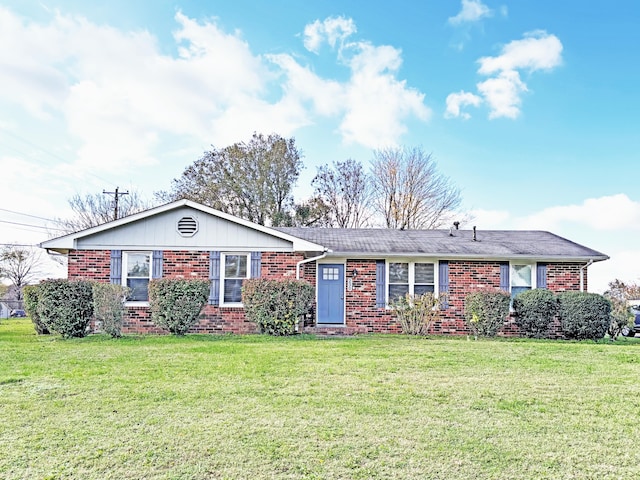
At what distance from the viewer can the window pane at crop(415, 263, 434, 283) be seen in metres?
14.3

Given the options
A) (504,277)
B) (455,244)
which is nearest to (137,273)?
(455,244)

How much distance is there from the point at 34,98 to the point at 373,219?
18.6 metres

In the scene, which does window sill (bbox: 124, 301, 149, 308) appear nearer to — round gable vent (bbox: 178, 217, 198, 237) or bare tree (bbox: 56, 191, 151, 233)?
round gable vent (bbox: 178, 217, 198, 237)

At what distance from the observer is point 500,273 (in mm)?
14219

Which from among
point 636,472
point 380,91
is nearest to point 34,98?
point 380,91

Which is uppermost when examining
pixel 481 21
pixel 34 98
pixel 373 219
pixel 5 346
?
pixel 481 21

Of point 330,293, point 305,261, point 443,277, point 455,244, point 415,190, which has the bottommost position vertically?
point 330,293

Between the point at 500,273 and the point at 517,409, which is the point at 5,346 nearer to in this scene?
the point at 517,409

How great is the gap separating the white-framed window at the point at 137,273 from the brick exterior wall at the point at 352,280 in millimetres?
364

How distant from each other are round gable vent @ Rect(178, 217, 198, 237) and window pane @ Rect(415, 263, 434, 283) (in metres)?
6.17

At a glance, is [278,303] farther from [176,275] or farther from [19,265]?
[19,265]

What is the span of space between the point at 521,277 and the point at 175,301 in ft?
30.9

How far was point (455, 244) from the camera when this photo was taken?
1505 cm

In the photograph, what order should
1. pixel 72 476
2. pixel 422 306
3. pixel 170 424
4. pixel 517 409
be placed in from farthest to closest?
1. pixel 422 306
2. pixel 517 409
3. pixel 170 424
4. pixel 72 476
